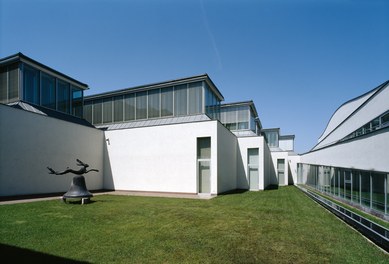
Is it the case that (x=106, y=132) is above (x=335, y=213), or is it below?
above

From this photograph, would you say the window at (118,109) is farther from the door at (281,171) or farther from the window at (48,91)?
the door at (281,171)

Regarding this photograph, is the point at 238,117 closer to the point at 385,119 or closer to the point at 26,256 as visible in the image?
the point at 385,119

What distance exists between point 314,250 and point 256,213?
190 inches

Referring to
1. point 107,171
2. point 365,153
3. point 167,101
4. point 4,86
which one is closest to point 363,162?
point 365,153

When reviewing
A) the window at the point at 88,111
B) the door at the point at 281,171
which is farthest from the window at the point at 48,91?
the door at the point at 281,171

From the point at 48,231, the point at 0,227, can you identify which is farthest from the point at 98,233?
the point at 0,227

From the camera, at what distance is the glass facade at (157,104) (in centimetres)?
2145

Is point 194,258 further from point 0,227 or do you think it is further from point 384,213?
point 384,213

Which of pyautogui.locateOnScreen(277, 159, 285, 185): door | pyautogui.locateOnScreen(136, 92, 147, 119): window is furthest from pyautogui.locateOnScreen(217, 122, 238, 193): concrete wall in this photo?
pyautogui.locateOnScreen(277, 159, 285, 185): door

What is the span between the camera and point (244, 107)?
30.4 metres

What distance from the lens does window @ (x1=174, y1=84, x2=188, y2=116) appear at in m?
21.8

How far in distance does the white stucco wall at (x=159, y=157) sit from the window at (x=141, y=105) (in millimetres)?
3198

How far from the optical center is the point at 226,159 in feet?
67.1

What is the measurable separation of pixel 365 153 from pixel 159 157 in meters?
13.7
